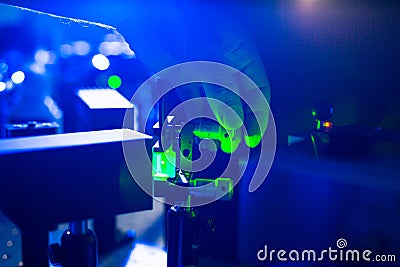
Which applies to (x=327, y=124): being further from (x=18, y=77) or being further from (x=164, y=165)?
(x=18, y=77)

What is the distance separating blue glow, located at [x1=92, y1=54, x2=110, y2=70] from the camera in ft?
4.71

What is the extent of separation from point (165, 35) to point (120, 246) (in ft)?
1.69

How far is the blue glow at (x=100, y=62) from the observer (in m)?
1.44

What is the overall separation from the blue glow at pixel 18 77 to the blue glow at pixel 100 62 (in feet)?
1.02

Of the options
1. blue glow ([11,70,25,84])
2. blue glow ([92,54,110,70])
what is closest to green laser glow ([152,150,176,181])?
blue glow ([92,54,110,70])

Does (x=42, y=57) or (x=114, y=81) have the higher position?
(x=42, y=57)

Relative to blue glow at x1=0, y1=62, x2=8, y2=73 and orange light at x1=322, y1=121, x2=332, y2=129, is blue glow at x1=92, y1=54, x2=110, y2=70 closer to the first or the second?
blue glow at x1=0, y1=62, x2=8, y2=73

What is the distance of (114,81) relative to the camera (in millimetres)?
1278

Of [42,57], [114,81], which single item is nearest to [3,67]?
[42,57]

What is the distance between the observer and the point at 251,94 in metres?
0.85

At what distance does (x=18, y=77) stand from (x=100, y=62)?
372 mm

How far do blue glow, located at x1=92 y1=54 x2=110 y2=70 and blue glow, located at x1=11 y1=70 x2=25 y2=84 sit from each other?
0.31 meters

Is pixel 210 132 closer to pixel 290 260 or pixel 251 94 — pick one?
pixel 251 94

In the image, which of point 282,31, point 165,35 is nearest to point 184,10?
point 165,35
